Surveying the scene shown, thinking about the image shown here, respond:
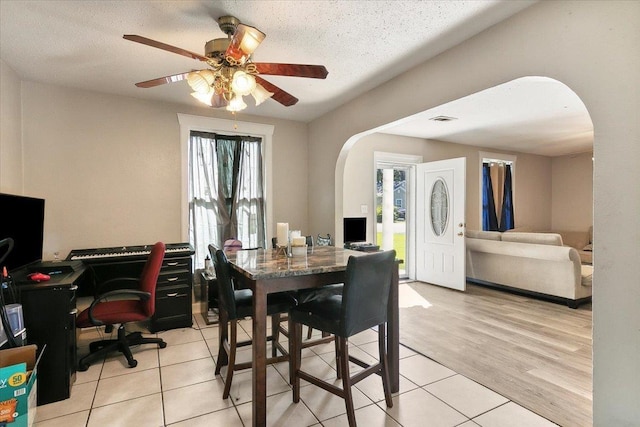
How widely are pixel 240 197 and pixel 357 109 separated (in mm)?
2003

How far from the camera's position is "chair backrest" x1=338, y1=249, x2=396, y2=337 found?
184cm

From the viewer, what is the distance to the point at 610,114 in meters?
1.68

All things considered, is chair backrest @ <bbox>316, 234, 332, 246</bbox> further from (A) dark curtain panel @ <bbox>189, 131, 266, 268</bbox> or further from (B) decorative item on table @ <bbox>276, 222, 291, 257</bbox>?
(B) decorative item on table @ <bbox>276, 222, 291, 257</bbox>

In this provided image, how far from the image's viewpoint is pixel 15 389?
1727 millimetres

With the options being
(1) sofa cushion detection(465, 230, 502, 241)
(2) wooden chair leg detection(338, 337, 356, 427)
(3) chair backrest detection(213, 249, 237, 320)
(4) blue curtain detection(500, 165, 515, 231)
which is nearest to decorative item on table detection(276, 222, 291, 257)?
(3) chair backrest detection(213, 249, 237, 320)

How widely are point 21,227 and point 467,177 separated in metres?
6.53

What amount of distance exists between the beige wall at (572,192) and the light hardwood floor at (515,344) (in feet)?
12.8

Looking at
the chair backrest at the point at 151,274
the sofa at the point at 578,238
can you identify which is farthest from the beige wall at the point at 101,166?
the sofa at the point at 578,238

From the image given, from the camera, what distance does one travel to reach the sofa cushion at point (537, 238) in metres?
4.39

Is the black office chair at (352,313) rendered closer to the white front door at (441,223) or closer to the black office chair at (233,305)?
the black office chair at (233,305)

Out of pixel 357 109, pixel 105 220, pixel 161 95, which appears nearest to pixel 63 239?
pixel 105 220

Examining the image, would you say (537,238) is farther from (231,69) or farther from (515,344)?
(231,69)

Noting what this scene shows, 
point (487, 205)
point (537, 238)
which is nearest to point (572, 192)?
point (487, 205)

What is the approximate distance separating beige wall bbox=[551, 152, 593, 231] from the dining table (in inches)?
282
